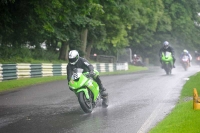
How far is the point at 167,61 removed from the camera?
94.1 ft

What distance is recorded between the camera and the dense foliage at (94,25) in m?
24.5

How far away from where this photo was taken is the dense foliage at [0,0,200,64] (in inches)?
964

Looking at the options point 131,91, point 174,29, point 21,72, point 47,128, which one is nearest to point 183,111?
point 47,128

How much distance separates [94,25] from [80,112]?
2072 cm

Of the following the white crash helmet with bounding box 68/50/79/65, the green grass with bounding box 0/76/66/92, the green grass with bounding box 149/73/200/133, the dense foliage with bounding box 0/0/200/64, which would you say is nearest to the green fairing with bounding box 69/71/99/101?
the white crash helmet with bounding box 68/50/79/65

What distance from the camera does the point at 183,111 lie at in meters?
11.6

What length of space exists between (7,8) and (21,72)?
4.34 metres

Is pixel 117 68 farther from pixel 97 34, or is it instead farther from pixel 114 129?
pixel 114 129

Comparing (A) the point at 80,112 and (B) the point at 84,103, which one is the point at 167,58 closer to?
(A) the point at 80,112

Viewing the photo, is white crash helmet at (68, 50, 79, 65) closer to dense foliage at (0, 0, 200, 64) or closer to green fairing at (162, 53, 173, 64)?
dense foliage at (0, 0, 200, 64)

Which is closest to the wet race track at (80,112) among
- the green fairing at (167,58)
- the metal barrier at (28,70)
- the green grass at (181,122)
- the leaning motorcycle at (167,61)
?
the green grass at (181,122)

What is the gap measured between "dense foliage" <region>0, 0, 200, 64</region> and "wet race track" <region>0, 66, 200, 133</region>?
17.8 ft

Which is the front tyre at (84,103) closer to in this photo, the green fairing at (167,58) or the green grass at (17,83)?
the green grass at (17,83)

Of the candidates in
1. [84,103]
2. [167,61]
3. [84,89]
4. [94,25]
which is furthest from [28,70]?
[84,103]
